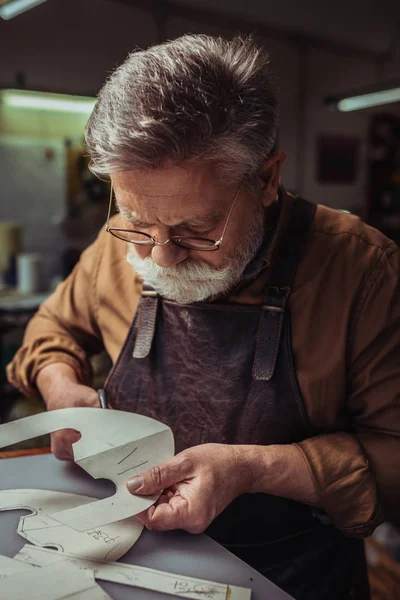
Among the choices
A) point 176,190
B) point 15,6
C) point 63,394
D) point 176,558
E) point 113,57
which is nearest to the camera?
point 176,558

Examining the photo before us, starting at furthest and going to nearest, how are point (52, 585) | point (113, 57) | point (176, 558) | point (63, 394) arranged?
point (113, 57), point (63, 394), point (176, 558), point (52, 585)

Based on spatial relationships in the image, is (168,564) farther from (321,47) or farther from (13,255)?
(321,47)

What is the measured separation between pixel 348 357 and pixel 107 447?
574 mm

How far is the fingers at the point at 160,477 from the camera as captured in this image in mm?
1039

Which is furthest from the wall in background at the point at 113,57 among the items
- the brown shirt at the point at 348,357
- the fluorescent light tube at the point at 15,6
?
the brown shirt at the point at 348,357

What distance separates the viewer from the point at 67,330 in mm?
1740

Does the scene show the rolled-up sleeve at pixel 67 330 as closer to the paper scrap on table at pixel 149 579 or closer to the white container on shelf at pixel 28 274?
the paper scrap on table at pixel 149 579

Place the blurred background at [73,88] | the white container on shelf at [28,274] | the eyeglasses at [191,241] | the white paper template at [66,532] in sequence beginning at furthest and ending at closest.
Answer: the blurred background at [73,88] → the white container on shelf at [28,274] → the eyeglasses at [191,241] → the white paper template at [66,532]

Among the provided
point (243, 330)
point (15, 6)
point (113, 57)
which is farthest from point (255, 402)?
point (113, 57)

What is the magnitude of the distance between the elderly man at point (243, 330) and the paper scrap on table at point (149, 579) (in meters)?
0.10

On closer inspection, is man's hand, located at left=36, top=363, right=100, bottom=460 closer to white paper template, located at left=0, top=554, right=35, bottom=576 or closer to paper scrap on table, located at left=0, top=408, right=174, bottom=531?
paper scrap on table, located at left=0, top=408, right=174, bottom=531

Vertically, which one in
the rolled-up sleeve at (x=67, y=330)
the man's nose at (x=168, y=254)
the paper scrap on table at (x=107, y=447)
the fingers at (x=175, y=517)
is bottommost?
the fingers at (x=175, y=517)

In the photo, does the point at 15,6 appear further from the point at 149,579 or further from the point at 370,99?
the point at 149,579

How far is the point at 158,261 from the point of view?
1224 mm
